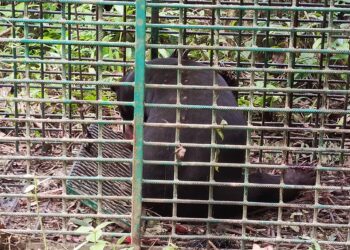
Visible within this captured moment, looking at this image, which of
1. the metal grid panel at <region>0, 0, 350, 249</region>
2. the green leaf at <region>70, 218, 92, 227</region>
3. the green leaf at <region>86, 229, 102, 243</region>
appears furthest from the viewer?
the green leaf at <region>70, 218, 92, 227</region>

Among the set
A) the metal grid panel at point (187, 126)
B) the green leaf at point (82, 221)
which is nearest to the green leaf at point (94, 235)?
the metal grid panel at point (187, 126)

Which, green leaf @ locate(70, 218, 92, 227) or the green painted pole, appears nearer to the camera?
the green painted pole

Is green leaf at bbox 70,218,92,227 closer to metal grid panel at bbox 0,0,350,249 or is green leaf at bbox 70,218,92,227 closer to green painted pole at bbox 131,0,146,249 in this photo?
metal grid panel at bbox 0,0,350,249

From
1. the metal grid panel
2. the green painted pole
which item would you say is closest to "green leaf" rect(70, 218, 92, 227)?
the metal grid panel

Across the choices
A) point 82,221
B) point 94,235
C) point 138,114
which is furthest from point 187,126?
point 82,221

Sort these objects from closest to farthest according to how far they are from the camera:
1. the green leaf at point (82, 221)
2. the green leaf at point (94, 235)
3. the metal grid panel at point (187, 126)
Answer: the green leaf at point (94, 235), the metal grid panel at point (187, 126), the green leaf at point (82, 221)

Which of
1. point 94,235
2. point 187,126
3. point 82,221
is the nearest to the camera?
point 94,235

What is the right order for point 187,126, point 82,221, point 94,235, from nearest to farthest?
point 94,235 < point 187,126 < point 82,221

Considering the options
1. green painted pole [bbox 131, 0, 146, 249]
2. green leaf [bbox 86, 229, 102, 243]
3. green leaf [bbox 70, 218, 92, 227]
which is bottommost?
green leaf [bbox 70, 218, 92, 227]

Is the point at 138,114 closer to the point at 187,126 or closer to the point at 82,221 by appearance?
the point at 187,126

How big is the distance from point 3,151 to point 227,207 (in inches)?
69.8

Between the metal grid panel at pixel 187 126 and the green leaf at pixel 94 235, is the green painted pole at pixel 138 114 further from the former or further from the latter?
the green leaf at pixel 94 235

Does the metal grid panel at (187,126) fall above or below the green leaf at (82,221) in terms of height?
above

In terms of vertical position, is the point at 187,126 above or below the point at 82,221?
above
